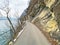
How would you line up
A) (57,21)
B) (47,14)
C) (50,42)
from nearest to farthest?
(50,42) → (57,21) → (47,14)

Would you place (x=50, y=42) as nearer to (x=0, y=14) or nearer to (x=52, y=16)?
(x=52, y=16)

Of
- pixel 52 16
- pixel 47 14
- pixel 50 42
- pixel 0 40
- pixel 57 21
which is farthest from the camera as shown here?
pixel 0 40

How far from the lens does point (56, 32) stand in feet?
38.2

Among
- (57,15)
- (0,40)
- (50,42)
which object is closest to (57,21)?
(57,15)

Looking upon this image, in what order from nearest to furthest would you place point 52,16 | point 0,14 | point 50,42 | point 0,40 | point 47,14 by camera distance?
point 50,42
point 52,16
point 47,14
point 0,40
point 0,14

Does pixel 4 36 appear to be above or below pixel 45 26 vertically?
below

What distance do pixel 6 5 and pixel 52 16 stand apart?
2952 centimetres

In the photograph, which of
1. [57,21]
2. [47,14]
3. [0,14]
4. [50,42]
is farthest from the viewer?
[0,14]

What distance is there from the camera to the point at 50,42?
9.41m

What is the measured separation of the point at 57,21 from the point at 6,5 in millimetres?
30592

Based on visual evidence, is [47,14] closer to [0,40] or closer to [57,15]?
[57,15]

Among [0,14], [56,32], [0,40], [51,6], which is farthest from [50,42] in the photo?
[0,14]

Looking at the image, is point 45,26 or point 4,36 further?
point 4,36

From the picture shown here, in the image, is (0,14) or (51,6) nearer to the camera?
(51,6)
